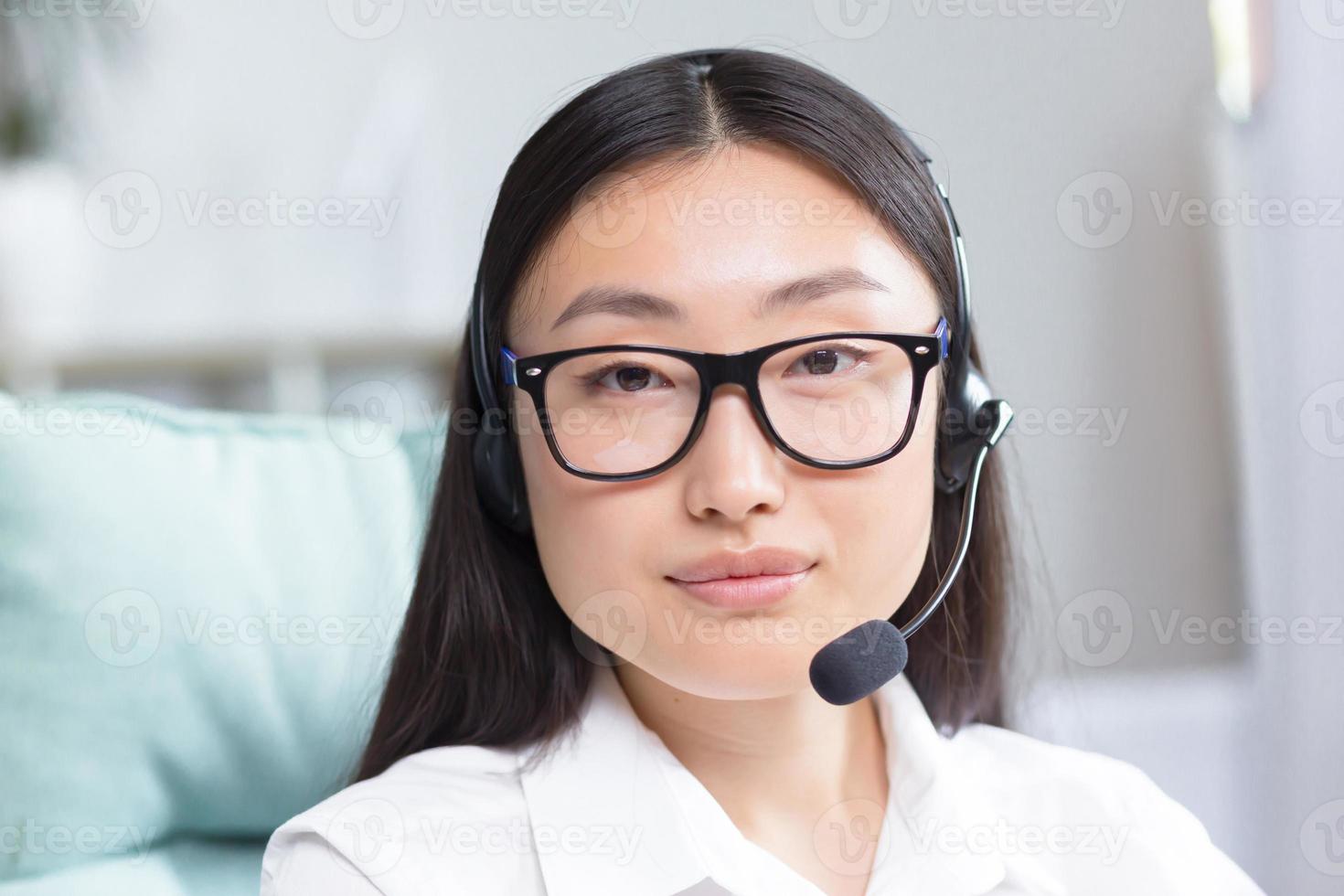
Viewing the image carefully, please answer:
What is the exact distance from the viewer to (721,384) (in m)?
0.83

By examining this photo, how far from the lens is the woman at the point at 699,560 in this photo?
85 centimetres

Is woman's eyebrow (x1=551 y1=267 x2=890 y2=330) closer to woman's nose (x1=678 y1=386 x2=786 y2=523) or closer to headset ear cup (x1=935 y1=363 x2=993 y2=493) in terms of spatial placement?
woman's nose (x1=678 y1=386 x2=786 y2=523)

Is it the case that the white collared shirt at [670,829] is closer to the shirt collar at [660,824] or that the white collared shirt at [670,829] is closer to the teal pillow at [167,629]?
the shirt collar at [660,824]

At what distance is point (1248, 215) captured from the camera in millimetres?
1723

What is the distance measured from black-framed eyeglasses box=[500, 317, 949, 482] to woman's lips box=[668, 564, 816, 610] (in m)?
0.09

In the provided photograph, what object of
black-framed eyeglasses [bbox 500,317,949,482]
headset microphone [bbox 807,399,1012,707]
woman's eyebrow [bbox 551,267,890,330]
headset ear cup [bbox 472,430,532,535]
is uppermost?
woman's eyebrow [bbox 551,267,890,330]

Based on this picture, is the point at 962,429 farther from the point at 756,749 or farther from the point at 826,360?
the point at 756,749

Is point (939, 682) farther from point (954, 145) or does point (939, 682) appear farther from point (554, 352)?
point (954, 145)

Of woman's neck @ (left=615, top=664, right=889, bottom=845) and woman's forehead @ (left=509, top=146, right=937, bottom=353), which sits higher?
woman's forehead @ (left=509, top=146, right=937, bottom=353)

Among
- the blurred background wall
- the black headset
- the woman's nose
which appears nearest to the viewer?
the woman's nose

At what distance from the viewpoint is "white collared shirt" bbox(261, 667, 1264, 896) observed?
2.91 feet

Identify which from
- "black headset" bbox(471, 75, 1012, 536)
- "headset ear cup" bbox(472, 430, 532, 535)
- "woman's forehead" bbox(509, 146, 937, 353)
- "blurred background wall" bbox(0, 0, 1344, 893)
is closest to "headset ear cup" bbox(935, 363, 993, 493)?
"black headset" bbox(471, 75, 1012, 536)

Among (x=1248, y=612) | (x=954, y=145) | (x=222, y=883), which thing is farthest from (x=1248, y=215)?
(x=222, y=883)

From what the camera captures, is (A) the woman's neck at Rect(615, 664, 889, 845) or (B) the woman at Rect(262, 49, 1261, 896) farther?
(A) the woman's neck at Rect(615, 664, 889, 845)
